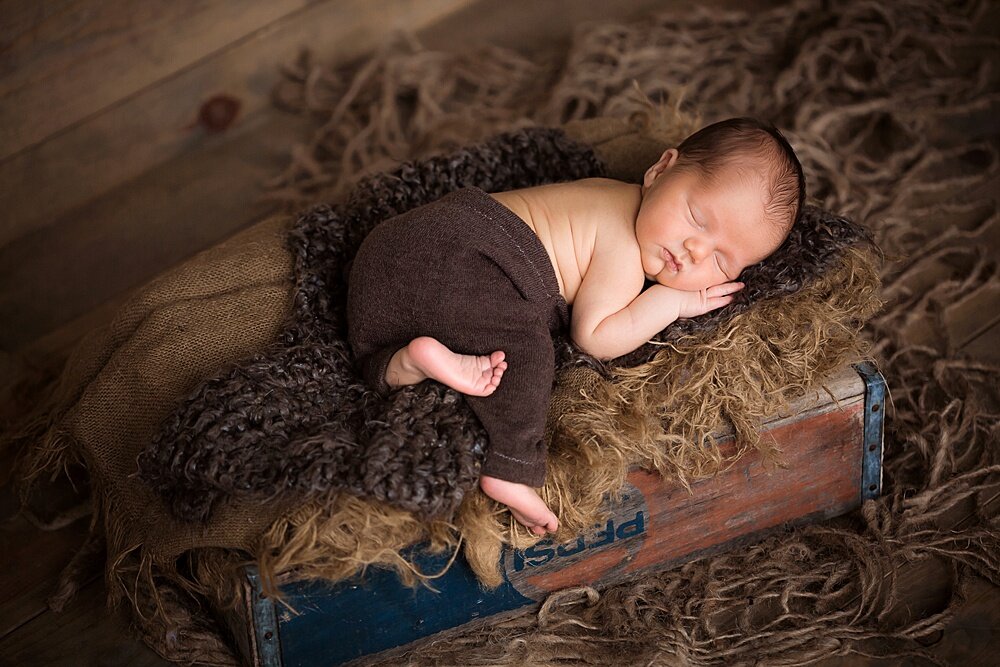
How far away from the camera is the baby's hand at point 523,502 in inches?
50.6

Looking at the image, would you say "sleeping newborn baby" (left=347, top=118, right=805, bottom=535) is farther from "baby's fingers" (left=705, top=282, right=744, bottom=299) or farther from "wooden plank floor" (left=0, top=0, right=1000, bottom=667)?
"wooden plank floor" (left=0, top=0, right=1000, bottom=667)

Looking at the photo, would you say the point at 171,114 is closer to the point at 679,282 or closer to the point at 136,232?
the point at 136,232

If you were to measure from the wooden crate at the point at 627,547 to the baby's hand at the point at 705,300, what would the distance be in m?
0.18

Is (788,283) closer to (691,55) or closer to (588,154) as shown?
(588,154)

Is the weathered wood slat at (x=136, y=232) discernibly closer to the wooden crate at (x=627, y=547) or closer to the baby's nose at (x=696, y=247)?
the wooden crate at (x=627, y=547)

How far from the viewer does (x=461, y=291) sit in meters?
1.38

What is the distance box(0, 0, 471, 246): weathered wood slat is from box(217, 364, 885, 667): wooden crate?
1.26 m

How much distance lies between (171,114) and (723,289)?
1.49m

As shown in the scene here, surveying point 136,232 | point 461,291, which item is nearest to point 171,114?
point 136,232

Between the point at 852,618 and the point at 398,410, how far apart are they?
27.2 inches

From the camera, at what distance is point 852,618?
142 cm

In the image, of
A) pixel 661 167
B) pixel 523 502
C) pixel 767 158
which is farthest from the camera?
pixel 661 167

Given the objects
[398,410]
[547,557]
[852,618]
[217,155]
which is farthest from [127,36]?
[852,618]

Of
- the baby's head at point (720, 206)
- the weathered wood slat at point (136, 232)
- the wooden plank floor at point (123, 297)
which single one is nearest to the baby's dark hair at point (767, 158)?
the baby's head at point (720, 206)
